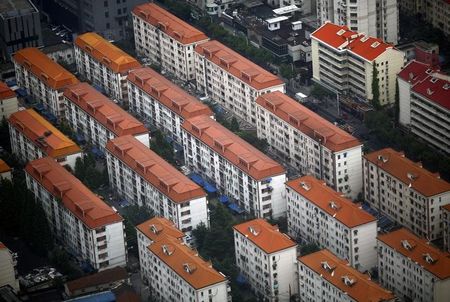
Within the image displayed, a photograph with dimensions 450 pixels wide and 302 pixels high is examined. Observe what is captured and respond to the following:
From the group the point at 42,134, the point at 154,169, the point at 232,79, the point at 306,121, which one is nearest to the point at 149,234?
the point at 154,169

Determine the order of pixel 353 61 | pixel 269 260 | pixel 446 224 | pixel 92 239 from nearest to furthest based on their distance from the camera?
pixel 269 260, pixel 446 224, pixel 92 239, pixel 353 61

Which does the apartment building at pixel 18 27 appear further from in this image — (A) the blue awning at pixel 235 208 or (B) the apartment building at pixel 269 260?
(B) the apartment building at pixel 269 260

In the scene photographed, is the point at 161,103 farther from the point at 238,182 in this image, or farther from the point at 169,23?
the point at 169,23

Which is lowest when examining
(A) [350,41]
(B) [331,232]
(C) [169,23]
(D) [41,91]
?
(B) [331,232]

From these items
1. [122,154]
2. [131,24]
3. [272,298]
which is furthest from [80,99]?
[272,298]

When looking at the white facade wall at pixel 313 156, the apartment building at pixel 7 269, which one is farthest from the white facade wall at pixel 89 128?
the apartment building at pixel 7 269

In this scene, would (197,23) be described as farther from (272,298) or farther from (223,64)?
(272,298)
